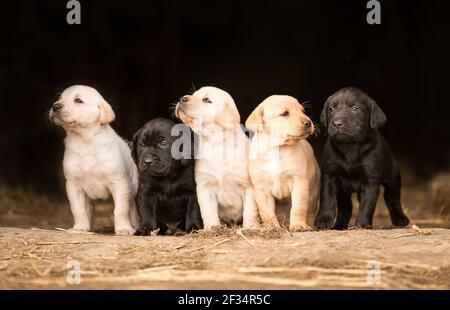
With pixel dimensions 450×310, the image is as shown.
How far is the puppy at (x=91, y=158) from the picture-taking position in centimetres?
754

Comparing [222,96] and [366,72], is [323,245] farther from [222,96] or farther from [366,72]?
[366,72]

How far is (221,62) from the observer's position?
12305 millimetres

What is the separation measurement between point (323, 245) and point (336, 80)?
6137 millimetres

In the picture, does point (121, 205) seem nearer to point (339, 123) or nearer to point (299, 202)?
point (299, 202)

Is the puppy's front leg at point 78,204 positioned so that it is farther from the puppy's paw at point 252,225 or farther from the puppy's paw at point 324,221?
the puppy's paw at point 324,221

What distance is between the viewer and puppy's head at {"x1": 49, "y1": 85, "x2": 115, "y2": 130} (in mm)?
7445

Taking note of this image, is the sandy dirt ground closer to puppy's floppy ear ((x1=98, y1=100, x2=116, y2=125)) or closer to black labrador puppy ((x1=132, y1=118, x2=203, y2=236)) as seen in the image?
black labrador puppy ((x1=132, y1=118, x2=203, y2=236))

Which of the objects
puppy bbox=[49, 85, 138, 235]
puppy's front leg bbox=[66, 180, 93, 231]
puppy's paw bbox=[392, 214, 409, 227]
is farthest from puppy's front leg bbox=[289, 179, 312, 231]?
puppy's front leg bbox=[66, 180, 93, 231]

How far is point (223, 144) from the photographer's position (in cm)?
745

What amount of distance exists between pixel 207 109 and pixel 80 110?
1.15m

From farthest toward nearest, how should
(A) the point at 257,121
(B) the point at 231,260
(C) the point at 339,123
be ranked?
(A) the point at 257,121 → (C) the point at 339,123 → (B) the point at 231,260

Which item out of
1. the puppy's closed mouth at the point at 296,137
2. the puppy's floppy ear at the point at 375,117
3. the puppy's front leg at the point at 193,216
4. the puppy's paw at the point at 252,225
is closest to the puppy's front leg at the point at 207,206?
the puppy's front leg at the point at 193,216

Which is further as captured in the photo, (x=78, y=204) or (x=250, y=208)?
(x=78, y=204)

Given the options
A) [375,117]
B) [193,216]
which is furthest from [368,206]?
[193,216]
